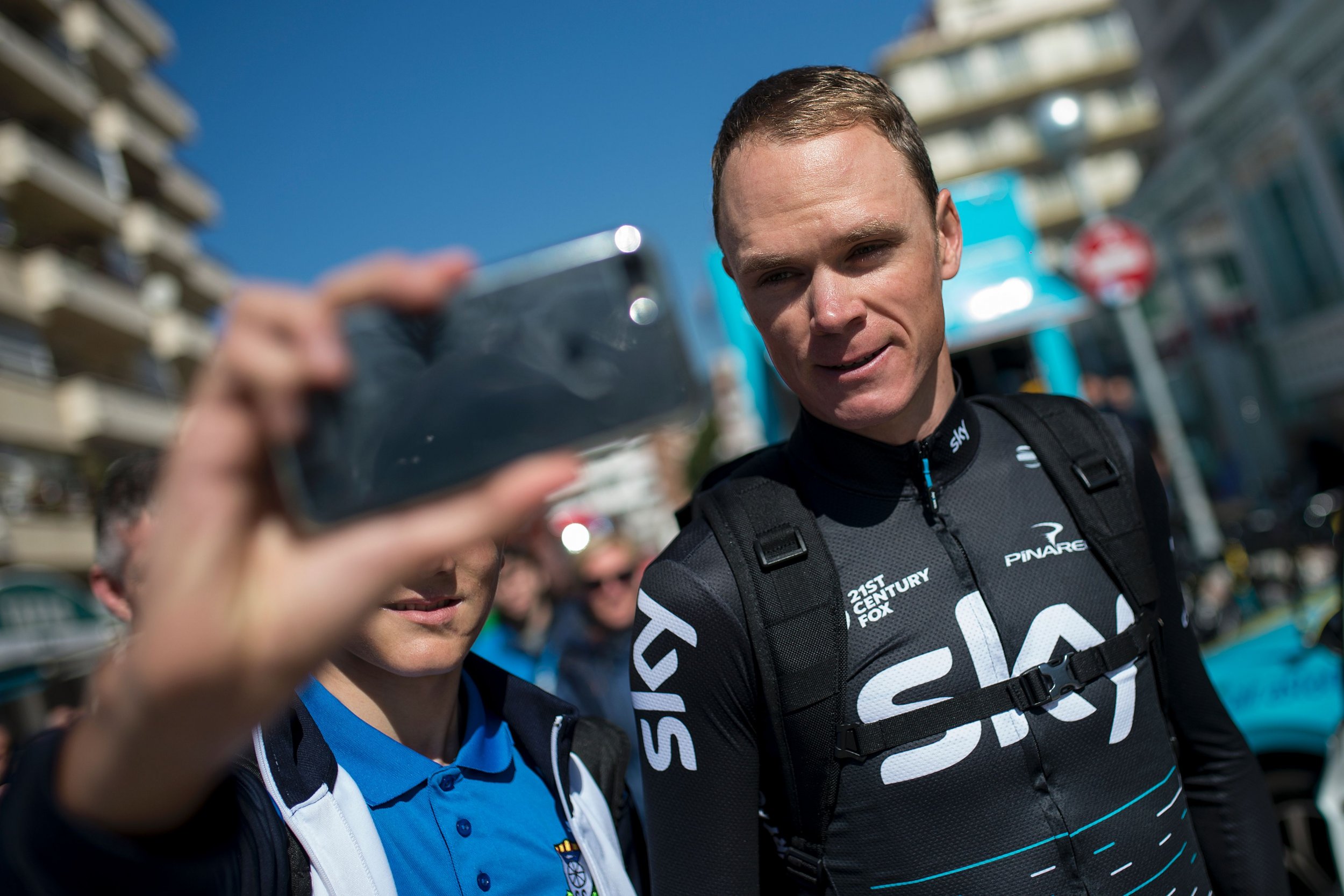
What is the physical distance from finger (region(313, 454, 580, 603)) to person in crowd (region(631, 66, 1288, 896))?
0.88 m

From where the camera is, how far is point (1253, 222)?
1802 cm

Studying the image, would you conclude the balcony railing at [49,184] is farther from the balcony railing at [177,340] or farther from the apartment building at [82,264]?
the balcony railing at [177,340]

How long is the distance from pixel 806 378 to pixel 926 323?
0.80ft

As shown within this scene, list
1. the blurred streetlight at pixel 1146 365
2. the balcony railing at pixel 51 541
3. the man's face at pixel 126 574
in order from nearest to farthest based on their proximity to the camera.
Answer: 1. the man's face at pixel 126 574
2. the blurred streetlight at pixel 1146 365
3. the balcony railing at pixel 51 541

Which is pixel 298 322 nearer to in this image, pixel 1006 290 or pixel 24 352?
pixel 1006 290

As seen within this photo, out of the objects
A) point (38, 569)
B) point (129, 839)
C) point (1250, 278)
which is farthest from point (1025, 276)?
point (38, 569)

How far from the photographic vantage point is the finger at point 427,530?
0.71 meters

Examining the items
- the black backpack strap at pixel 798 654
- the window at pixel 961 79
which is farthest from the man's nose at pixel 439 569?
the window at pixel 961 79

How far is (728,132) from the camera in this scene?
181 cm

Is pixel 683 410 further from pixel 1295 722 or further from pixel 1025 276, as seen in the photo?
pixel 1025 276

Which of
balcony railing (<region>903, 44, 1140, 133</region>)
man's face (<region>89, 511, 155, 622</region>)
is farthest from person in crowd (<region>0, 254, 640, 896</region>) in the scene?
balcony railing (<region>903, 44, 1140, 133</region>)

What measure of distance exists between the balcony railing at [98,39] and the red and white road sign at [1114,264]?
30006 millimetres

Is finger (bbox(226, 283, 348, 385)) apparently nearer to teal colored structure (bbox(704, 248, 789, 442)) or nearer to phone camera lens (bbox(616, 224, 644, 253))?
phone camera lens (bbox(616, 224, 644, 253))

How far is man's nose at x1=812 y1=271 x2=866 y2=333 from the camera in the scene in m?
1.60
